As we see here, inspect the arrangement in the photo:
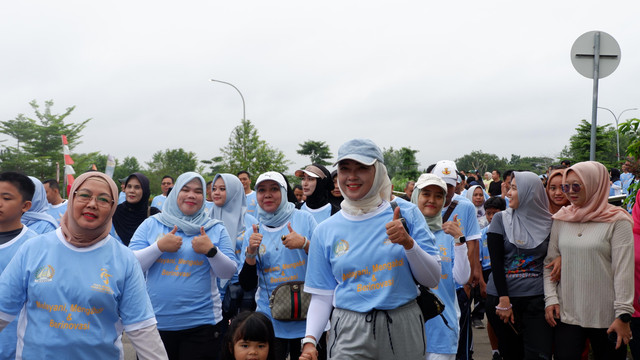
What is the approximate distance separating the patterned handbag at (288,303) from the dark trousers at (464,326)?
1685 millimetres

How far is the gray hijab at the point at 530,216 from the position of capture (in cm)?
432

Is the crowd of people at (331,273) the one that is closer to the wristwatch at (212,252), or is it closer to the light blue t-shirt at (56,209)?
the wristwatch at (212,252)

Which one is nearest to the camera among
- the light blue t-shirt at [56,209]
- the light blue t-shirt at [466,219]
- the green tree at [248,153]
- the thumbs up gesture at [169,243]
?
the thumbs up gesture at [169,243]

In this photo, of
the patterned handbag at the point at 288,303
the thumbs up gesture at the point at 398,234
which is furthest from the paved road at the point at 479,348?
the thumbs up gesture at the point at 398,234

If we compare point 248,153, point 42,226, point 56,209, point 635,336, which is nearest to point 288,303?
point 42,226

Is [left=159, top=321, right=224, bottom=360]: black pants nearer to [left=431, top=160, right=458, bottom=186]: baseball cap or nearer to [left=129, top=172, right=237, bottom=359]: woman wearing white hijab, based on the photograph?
[left=129, top=172, right=237, bottom=359]: woman wearing white hijab

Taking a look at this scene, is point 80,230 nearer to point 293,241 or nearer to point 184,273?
point 184,273

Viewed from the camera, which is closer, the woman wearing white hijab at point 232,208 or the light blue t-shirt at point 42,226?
the light blue t-shirt at point 42,226

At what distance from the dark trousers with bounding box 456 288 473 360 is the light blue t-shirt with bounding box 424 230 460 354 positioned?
2.14 ft

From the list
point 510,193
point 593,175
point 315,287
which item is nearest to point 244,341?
point 315,287

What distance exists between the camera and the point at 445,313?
14.0ft

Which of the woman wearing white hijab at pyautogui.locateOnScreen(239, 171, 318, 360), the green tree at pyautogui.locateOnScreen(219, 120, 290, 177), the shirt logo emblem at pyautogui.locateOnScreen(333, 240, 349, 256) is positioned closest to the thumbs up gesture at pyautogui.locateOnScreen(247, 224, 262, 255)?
the woman wearing white hijab at pyautogui.locateOnScreen(239, 171, 318, 360)

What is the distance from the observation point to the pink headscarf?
395 centimetres

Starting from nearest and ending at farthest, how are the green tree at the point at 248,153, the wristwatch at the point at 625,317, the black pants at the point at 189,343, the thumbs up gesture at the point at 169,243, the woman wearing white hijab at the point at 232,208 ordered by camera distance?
the wristwatch at the point at 625,317 → the thumbs up gesture at the point at 169,243 → the black pants at the point at 189,343 → the woman wearing white hijab at the point at 232,208 → the green tree at the point at 248,153
